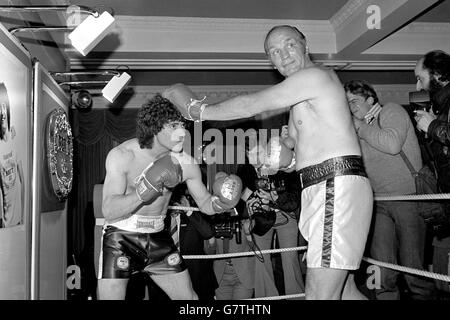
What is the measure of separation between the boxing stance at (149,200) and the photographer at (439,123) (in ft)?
3.02

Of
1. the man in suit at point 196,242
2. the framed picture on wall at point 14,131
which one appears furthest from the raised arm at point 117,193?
the man in suit at point 196,242

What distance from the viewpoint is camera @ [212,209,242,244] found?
10.3ft

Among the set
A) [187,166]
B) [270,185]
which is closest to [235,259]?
[270,185]

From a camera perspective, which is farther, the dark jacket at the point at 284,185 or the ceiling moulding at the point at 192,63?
the ceiling moulding at the point at 192,63

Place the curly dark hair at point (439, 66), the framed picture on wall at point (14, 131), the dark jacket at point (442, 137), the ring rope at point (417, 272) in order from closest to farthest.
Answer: the framed picture on wall at point (14, 131)
the ring rope at point (417, 272)
the dark jacket at point (442, 137)
the curly dark hair at point (439, 66)

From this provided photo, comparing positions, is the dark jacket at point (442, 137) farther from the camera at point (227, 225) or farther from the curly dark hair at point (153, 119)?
the camera at point (227, 225)

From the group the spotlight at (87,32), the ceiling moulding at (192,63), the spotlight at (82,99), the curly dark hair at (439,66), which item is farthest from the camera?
the ceiling moulding at (192,63)

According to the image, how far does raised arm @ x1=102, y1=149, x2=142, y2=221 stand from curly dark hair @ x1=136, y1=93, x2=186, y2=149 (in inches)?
4.9

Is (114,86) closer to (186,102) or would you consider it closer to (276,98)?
(186,102)

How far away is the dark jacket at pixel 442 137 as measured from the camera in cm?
204

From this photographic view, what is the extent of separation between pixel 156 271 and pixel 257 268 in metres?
1.23

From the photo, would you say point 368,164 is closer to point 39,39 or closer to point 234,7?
point 234,7

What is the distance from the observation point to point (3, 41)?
1.73 m
